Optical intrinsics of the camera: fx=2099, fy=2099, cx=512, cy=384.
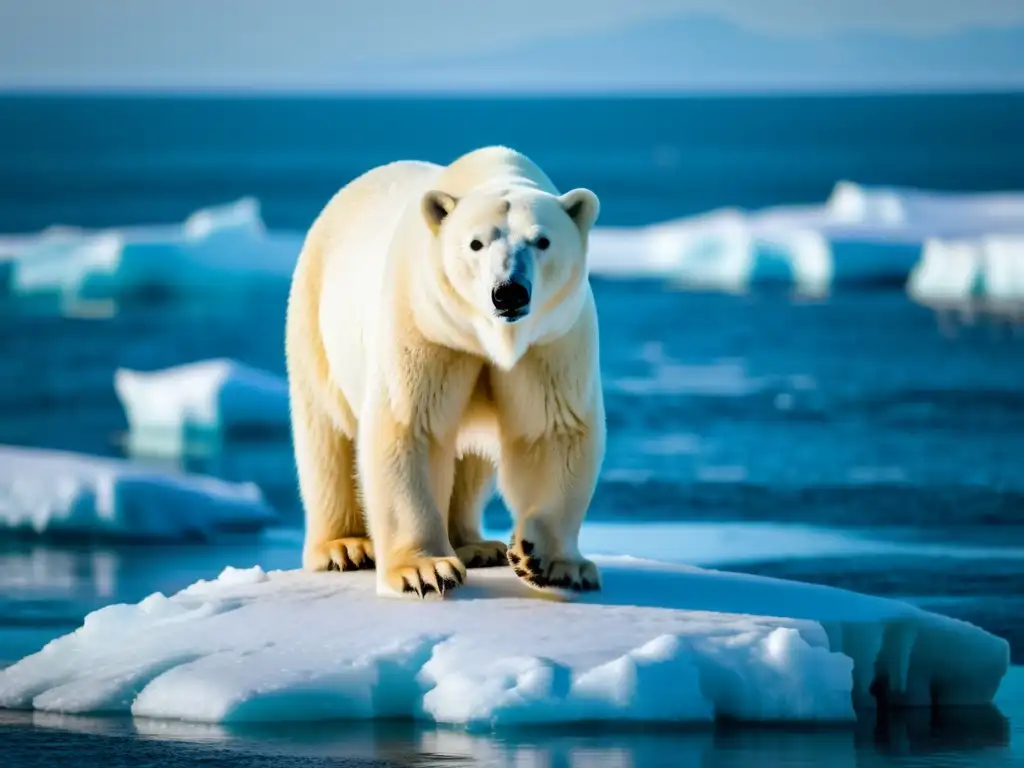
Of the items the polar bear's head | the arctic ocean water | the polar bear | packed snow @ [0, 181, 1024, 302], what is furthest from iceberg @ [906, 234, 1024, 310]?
the polar bear's head

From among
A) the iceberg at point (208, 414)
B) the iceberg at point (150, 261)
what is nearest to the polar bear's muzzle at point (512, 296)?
the iceberg at point (208, 414)

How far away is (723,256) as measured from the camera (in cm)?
2323

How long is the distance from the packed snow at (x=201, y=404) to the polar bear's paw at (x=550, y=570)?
701cm

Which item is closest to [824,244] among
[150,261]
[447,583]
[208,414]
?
[150,261]

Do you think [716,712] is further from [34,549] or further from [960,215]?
[960,215]

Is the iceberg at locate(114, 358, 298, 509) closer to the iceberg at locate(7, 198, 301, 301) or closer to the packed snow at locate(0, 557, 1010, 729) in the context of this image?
the packed snow at locate(0, 557, 1010, 729)

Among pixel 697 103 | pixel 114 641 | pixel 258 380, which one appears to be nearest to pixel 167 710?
pixel 114 641

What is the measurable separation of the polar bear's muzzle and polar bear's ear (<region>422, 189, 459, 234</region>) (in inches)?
14.0

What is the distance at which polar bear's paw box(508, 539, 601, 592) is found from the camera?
5.12 meters

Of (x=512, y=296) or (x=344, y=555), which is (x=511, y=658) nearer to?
→ (x=512, y=296)

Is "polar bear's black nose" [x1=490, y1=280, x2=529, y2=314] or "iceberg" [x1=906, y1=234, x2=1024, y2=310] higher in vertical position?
"iceberg" [x1=906, y1=234, x2=1024, y2=310]

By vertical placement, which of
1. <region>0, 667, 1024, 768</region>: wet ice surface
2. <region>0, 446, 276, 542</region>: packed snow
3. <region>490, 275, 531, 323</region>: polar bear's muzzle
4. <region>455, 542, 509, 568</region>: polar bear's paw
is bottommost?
<region>0, 667, 1024, 768</region>: wet ice surface

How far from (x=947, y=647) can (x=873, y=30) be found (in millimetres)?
122434

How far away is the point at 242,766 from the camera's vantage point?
4.57 m
